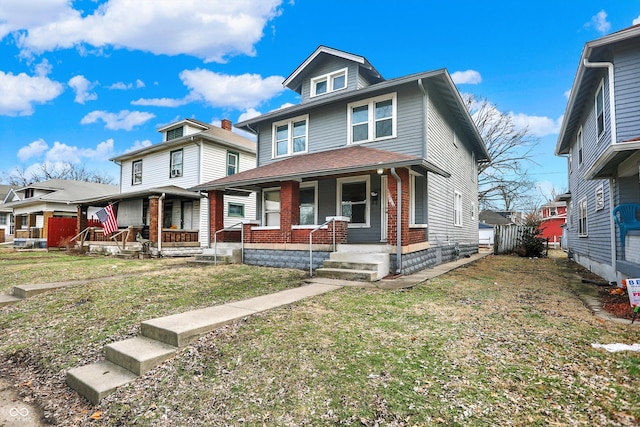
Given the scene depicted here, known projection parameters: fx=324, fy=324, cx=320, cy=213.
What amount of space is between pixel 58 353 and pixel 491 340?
548 centimetres

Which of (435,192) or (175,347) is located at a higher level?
(435,192)

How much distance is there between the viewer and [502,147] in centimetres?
2909

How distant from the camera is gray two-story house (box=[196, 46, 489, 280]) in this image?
8.86 metres

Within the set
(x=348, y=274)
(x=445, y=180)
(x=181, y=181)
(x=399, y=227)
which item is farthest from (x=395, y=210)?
(x=181, y=181)

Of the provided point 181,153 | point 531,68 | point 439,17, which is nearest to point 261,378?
point 181,153

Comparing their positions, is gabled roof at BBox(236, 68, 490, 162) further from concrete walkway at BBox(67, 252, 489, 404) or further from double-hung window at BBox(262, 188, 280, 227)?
concrete walkway at BBox(67, 252, 489, 404)

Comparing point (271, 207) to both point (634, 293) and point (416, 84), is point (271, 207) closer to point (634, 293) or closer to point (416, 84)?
point (416, 84)

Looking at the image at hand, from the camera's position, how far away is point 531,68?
2472cm

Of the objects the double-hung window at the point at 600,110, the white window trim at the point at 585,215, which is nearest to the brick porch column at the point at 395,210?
the double-hung window at the point at 600,110

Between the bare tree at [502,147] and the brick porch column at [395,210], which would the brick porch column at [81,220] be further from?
the bare tree at [502,147]

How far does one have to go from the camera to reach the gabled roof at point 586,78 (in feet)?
23.8

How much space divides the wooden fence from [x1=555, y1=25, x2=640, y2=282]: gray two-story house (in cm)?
785

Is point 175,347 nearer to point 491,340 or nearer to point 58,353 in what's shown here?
point 58,353

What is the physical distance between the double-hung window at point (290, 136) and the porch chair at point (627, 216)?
9533mm
